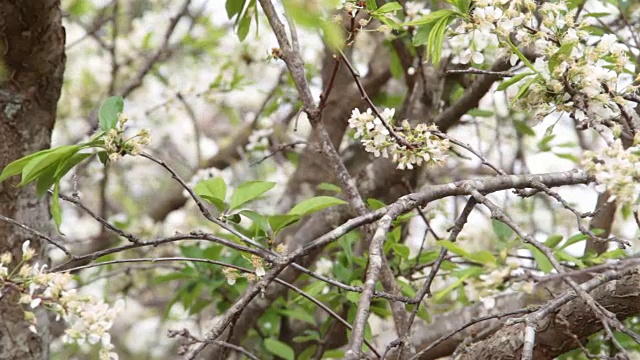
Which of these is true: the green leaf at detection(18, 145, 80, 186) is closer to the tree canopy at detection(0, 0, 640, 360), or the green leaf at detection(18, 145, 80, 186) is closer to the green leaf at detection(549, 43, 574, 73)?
the tree canopy at detection(0, 0, 640, 360)

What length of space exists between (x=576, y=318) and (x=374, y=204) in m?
0.37

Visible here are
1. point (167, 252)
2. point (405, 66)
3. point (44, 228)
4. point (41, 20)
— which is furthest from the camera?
point (167, 252)

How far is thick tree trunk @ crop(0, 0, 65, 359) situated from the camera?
1.29 metres

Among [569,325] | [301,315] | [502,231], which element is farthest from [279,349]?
[569,325]

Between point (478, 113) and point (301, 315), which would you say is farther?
point (478, 113)

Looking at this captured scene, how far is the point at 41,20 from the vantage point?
4.24 feet

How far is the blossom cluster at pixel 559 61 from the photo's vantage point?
952 millimetres

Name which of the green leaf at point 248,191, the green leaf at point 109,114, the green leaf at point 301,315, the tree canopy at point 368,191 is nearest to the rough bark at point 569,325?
the tree canopy at point 368,191

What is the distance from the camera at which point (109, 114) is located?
95 centimetres

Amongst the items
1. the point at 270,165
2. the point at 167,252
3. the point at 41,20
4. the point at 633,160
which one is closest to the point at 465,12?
the point at 633,160

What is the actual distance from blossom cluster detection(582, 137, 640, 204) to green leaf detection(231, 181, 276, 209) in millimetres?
417

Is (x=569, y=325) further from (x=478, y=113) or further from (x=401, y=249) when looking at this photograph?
(x=478, y=113)

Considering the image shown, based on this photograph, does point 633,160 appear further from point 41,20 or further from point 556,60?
point 41,20

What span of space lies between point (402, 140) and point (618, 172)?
309mm
